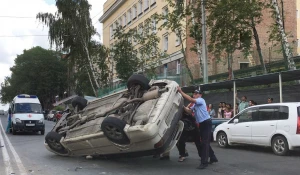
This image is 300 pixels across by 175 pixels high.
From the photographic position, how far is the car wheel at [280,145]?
10299 mm

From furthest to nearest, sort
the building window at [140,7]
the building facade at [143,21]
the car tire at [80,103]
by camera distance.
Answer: the building window at [140,7]
the building facade at [143,21]
the car tire at [80,103]

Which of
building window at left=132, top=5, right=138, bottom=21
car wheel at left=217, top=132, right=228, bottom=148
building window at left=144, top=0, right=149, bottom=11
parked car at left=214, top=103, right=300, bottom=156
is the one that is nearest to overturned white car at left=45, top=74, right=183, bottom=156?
parked car at left=214, top=103, right=300, bottom=156

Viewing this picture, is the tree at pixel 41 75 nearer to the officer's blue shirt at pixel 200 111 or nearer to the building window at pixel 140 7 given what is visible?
the building window at pixel 140 7

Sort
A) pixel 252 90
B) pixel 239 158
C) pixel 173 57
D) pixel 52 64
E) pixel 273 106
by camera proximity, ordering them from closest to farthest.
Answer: pixel 239 158 < pixel 273 106 < pixel 252 90 < pixel 173 57 < pixel 52 64

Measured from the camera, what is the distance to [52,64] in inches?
2618

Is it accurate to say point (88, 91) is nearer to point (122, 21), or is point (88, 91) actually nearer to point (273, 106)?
point (122, 21)

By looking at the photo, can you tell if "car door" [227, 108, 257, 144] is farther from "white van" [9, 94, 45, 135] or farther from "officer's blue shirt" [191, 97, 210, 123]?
"white van" [9, 94, 45, 135]

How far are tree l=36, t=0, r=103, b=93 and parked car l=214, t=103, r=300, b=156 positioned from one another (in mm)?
25774

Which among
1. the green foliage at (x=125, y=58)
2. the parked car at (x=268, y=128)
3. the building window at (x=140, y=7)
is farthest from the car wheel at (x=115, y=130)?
the building window at (x=140, y=7)

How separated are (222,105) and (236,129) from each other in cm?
560

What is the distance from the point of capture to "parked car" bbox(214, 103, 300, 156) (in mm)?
10180

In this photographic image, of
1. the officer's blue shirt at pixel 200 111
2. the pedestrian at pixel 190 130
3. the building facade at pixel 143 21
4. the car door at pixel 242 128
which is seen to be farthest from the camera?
the building facade at pixel 143 21

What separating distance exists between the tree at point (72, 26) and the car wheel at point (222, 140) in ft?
82.2

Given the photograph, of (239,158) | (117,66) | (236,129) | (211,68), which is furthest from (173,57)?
(239,158)
